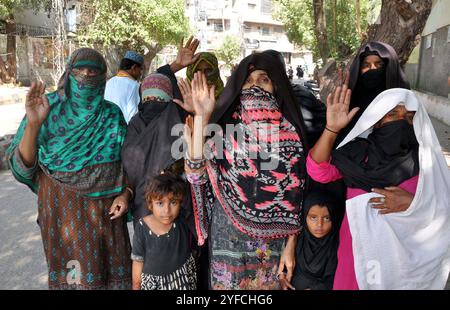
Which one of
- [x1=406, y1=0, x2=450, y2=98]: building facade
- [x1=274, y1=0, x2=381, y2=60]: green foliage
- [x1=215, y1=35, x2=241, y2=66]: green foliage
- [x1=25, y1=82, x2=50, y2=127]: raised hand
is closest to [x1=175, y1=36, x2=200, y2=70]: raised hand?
[x1=25, y1=82, x2=50, y2=127]: raised hand

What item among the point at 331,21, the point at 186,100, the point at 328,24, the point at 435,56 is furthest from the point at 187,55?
the point at 328,24

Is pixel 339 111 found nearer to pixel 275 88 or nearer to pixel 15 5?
pixel 275 88

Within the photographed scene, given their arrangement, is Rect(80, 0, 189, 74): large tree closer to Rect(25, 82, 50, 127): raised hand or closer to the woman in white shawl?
Rect(25, 82, 50, 127): raised hand

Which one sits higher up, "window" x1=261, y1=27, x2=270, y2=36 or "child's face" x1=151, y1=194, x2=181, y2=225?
"window" x1=261, y1=27, x2=270, y2=36

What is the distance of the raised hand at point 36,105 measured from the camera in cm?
190

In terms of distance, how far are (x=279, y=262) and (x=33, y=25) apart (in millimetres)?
23336

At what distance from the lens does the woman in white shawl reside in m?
1.63

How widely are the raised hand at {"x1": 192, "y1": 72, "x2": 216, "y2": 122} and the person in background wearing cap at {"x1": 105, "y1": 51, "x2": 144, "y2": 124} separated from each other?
6.38 ft

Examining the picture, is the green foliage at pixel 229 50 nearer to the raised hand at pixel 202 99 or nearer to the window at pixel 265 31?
the window at pixel 265 31

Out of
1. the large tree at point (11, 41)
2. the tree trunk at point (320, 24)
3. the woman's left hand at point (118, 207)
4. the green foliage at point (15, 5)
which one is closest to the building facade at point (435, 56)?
the tree trunk at point (320, 24)

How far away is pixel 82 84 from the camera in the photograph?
2.04 metres

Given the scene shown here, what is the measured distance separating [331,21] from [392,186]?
13.3 m

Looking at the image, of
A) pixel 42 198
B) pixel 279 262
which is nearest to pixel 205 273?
pixel 279 262

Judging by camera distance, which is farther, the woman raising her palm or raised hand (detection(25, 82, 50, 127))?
raised hand (detection(25, 82, 50, 127))
